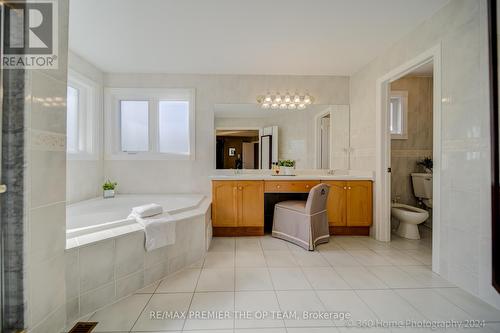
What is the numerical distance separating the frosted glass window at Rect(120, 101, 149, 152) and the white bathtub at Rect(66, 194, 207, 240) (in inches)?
29.0

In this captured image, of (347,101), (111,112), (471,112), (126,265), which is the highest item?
(347,101)

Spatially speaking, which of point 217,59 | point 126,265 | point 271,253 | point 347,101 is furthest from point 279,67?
point 126,265

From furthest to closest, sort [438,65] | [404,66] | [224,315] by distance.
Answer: [404,66] → [438,65] → [224,315]

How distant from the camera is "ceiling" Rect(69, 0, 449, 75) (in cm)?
180

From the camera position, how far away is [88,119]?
9.72ft

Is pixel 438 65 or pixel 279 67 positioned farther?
pixel 279 67

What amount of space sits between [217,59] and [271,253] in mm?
2382

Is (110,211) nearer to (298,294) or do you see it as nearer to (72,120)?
(72,120)

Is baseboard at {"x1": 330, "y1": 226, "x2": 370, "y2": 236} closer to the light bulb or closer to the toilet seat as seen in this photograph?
the toilet seat

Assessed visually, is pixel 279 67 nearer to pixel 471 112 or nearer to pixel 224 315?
pixel 471 112

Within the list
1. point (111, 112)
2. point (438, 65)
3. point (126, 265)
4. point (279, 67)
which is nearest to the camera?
point (126, 265)

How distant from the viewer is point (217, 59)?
2729 mm

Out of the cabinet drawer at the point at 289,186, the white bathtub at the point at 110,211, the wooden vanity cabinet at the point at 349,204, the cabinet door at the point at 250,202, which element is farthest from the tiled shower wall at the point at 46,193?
the wooden vanity cabinet at the point at 349,204

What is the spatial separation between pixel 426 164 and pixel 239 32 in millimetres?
3140
